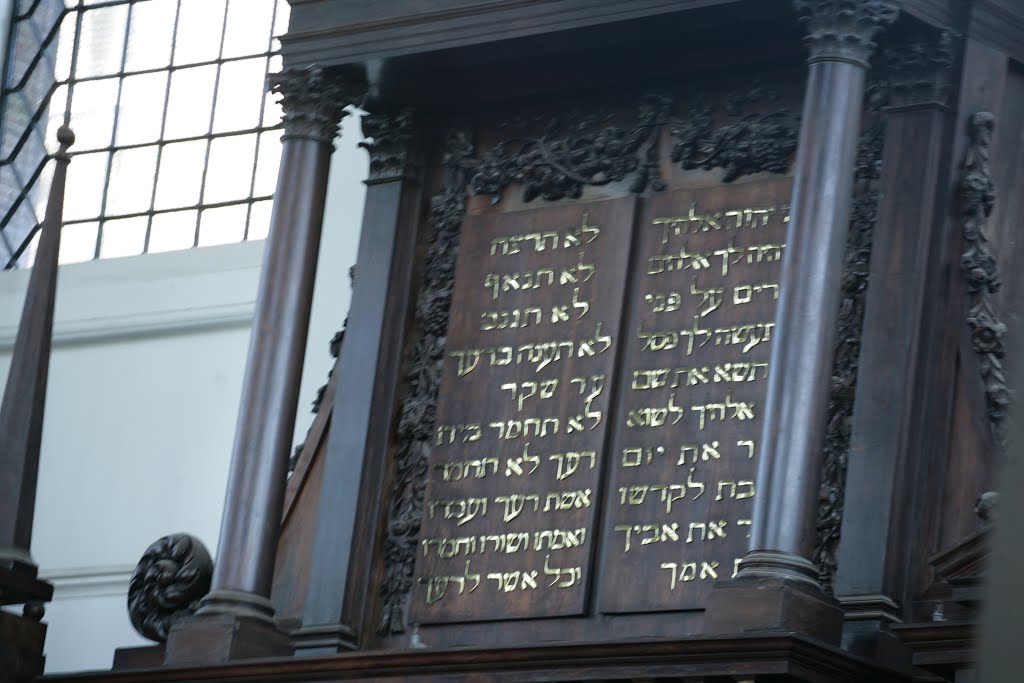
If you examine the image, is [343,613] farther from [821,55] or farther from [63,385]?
[63,385]

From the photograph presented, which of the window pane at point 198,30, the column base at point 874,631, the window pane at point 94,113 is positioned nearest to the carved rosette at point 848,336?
the column base at point 874,631

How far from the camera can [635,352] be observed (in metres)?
5.98

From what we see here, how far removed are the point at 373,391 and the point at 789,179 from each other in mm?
1531

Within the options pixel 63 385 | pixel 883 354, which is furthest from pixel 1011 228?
pixel 63 385

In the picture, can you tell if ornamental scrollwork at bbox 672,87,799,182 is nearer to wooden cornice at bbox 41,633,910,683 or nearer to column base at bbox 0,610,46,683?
wooden cornice at bbox 41,633,910,683

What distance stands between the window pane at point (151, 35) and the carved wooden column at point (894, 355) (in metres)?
4.65

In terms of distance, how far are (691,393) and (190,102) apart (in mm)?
4155

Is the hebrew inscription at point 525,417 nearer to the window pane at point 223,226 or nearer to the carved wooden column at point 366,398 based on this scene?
the carved wooden column at point 366,398

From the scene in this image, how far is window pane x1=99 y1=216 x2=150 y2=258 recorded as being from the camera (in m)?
9.08

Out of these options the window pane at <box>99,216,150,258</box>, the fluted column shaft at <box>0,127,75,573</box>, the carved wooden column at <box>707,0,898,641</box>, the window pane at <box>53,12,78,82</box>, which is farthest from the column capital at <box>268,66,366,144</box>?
the window pane at <box>53,12,78,82</box>

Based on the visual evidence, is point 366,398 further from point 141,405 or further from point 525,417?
point 141,405

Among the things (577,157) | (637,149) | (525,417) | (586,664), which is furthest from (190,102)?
(586,664)

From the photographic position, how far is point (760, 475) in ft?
17.1

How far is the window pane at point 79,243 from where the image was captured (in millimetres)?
9203
